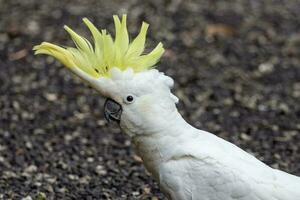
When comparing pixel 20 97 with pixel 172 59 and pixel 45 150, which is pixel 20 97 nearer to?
pixel 45 150

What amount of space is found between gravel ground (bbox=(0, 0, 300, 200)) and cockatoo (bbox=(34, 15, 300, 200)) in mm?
1128

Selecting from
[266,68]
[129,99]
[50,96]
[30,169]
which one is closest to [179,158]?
[129,99]

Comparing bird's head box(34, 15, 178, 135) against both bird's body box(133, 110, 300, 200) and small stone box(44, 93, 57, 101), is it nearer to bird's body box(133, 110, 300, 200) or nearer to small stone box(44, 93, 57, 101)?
bird's body box(133, 110, 300, 200)

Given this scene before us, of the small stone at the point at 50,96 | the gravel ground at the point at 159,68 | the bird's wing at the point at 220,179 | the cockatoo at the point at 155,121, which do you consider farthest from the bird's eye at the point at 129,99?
the small stone at the point at 50,96

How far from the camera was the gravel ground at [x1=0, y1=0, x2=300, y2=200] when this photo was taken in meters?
4.12

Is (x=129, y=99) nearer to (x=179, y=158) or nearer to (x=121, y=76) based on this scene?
(x=121, y=76)

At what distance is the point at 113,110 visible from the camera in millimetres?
2730

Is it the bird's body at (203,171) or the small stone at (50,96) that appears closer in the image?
the bird's body at (203,171)

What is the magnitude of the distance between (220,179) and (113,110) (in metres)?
0.48

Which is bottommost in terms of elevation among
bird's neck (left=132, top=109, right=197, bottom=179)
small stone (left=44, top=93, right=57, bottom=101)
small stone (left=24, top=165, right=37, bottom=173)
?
small stone (left=24, top=165, right=37, bottom=173)

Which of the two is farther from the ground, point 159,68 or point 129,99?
point 129,99

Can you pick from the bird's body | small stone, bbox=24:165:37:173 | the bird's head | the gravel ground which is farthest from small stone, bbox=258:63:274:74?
the bird's head

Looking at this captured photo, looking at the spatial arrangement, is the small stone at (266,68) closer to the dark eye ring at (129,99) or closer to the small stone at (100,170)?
the small stone at (100,170)

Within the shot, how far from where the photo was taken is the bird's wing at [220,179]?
2693 millimetres
